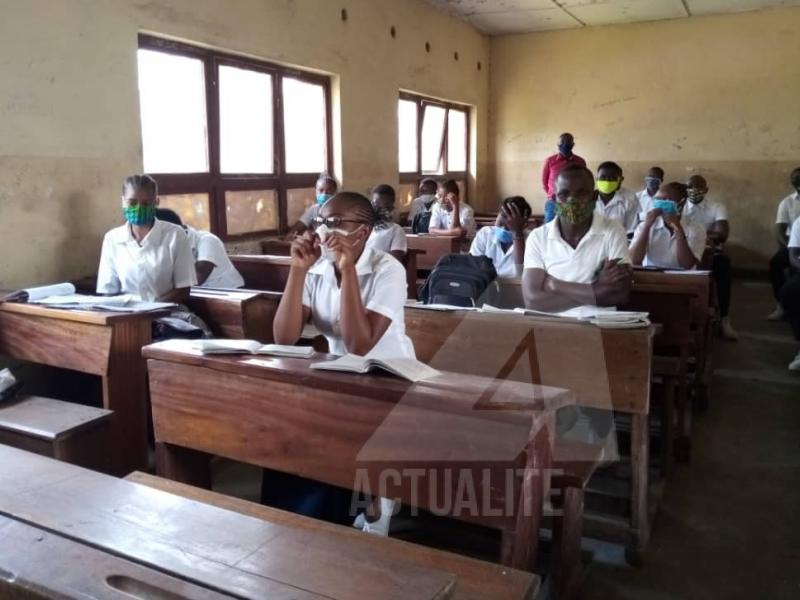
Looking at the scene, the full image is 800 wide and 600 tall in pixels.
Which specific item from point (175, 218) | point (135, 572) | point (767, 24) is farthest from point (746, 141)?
point (135, 572)

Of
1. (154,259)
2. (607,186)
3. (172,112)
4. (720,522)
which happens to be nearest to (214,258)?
(154,259)

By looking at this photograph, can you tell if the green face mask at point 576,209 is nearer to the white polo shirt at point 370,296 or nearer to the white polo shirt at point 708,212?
the white polo shirt at point 370,296

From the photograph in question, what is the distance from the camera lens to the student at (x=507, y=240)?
145 inches

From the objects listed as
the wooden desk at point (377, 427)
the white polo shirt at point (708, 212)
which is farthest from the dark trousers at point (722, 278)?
the wooden desk at point (377, 427)

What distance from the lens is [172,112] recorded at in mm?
4598

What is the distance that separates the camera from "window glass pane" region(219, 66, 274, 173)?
504 cm

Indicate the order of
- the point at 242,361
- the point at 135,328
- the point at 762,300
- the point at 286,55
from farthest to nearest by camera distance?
the point at 762,300
the point at 286,55
the point at 135,328
the point at 242,361

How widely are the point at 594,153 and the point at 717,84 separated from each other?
1585 mm

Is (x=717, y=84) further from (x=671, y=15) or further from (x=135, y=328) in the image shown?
(x=135, y=328)

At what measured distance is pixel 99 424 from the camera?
94.3 inches

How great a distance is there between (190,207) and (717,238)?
13.9 feet

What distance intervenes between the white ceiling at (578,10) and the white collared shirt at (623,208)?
2.86m

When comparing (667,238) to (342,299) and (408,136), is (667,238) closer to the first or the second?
(342,299)

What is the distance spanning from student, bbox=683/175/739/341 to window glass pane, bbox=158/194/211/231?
11.5 feet
